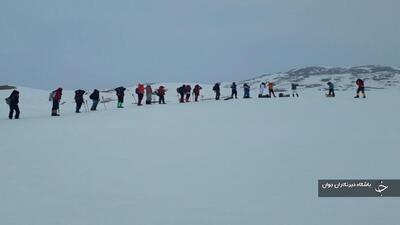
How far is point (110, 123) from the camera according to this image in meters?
15.7

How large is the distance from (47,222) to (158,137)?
255 inches

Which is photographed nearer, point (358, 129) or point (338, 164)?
point (338, 164)

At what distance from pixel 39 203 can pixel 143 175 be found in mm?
2030

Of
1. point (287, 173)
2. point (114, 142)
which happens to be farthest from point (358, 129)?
point (114, 142)

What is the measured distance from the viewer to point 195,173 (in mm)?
7762

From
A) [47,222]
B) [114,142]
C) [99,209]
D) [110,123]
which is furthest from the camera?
[110,123]

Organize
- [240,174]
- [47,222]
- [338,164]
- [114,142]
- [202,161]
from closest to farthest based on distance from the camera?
1. [47,222]
2. [240,174]
3. [338,164]
4. [202,161]
5. [114,142]

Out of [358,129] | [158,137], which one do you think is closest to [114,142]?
[158,137]

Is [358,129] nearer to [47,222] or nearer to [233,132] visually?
→ [233,132]

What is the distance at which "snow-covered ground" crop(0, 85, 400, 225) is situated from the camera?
579 cm

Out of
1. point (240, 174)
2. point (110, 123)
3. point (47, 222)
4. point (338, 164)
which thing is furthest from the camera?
point (110, 123)

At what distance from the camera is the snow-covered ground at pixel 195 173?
5.79 m

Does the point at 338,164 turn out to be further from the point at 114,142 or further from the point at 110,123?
the point at 110,123

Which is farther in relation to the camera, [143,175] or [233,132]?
[233,132]
